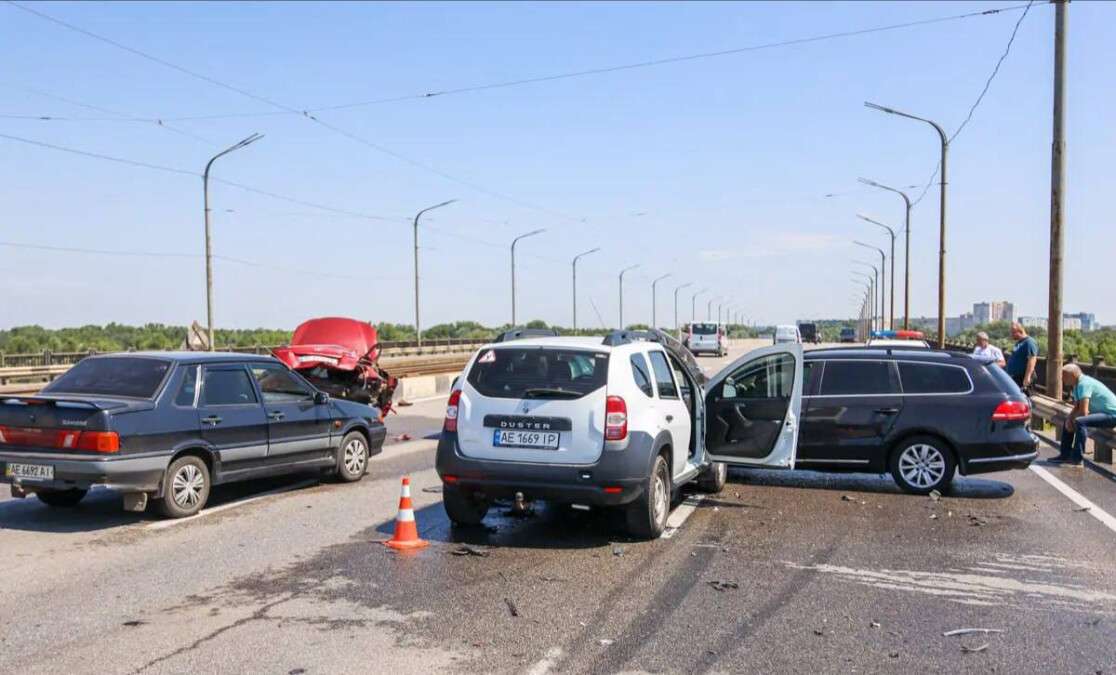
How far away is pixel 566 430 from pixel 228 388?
380 cm

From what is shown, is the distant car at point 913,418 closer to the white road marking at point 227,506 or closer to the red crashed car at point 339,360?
the white road marking at point 227,506

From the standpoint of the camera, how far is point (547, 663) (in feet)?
17.2

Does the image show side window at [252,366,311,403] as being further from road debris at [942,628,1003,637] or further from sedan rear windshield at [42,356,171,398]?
road debris at [942,628,1003,637]

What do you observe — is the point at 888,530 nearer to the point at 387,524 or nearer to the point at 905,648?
the point at 905,648

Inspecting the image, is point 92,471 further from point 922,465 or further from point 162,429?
Result: point 922,465

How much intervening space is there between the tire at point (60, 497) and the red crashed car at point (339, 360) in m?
6.61

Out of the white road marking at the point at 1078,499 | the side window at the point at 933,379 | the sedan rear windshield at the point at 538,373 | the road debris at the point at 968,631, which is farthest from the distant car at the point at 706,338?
the road debris at the point at 968,631

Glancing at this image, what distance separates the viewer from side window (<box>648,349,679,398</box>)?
29.1 ft

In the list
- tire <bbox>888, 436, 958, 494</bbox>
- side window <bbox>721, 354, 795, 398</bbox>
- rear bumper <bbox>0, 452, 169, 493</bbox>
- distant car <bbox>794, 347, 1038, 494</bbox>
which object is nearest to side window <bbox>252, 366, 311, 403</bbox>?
rear bumper <bbox>0, 452, 169, 493</bbox>

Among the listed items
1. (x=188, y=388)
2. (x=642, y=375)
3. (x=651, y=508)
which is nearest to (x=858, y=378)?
(x=642, y=375)

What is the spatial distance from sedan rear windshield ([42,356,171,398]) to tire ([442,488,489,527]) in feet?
9.30

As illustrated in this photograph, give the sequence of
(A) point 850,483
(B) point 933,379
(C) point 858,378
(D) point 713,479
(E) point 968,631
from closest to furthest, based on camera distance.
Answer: (E) point 968,631 → (D) point 713,479 → (B) point 933,379 → (C) point 858,378 → (A) point 850,483

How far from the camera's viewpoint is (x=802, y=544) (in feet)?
27.5

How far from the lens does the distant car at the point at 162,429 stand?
8.47 m
